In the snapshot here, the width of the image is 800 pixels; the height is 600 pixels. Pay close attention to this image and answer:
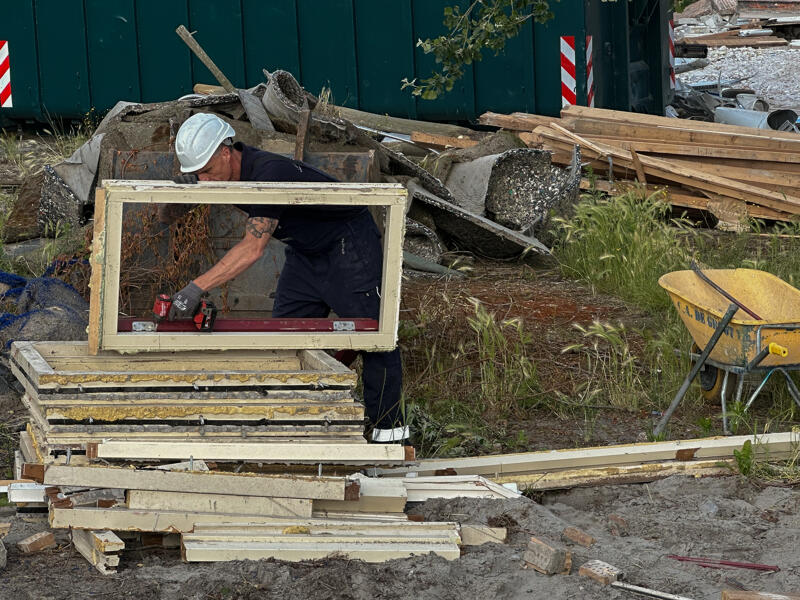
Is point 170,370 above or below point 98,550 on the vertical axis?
above

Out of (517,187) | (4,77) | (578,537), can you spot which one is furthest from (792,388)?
(4,77)

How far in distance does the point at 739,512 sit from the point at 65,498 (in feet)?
8.48

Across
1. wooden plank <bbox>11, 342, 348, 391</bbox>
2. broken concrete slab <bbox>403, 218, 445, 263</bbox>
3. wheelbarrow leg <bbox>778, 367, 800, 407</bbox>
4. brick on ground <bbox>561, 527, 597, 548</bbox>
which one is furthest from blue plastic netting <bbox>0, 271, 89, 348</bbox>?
wheelbarrow leg <bbox>778, 367, 800, 407</bbox>

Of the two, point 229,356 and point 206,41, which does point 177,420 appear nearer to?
point 229,356

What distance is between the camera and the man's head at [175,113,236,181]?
16.4ft

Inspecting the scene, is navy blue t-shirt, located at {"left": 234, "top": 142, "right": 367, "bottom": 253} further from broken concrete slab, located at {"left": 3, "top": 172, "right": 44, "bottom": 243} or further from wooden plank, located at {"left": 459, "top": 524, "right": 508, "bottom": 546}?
broken concrete slab, located at {"left": 3, "top": 172, "right": 44, "bottom": 243}

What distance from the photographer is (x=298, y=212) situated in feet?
17.2

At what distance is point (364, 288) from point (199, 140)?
98 centimetres

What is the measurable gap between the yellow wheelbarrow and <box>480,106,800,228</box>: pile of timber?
301 cm

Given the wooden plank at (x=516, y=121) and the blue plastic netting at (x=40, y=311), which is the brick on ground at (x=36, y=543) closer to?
the blue plastic netting at (x=40, y=311)

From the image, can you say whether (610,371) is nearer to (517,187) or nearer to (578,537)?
(578,537)

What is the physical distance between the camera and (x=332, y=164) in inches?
275

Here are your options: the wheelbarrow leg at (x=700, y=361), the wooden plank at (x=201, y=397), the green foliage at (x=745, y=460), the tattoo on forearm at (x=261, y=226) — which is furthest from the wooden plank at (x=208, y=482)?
the wheelbarrow leg at (x=700, y=361)

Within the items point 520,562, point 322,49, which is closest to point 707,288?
point 520,562
